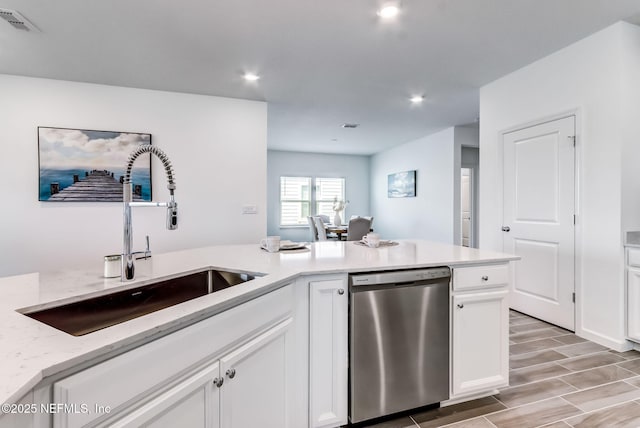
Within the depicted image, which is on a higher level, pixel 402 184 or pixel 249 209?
pixel 402 184

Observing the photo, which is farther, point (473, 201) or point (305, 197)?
point (305, 197)

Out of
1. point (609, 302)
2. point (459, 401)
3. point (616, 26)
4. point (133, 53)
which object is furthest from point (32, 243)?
point (616, 26)

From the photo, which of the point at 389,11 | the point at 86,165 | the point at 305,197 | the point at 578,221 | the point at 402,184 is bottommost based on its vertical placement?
the point at 578,221

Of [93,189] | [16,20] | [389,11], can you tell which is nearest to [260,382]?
[389,11]

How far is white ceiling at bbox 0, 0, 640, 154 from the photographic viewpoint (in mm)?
2223

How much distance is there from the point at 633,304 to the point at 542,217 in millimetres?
953

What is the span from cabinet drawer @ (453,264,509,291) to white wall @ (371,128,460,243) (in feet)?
12.2

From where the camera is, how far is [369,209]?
27.7 feet

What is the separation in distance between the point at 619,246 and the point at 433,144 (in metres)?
3.86

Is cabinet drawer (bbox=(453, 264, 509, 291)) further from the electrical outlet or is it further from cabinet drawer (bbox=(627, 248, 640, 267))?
the electrical outlet

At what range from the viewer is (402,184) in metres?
6.82

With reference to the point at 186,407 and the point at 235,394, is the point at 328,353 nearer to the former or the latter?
the point at 235,394

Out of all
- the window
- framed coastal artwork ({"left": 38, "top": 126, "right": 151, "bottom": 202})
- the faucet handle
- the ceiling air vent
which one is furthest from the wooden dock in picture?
the window

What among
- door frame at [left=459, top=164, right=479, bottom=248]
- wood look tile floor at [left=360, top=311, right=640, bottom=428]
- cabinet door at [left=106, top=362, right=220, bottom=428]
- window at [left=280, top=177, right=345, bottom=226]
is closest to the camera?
cabinet door at [left=106, top=362, right=220, bottom=428]
